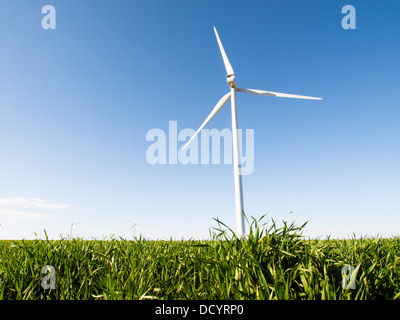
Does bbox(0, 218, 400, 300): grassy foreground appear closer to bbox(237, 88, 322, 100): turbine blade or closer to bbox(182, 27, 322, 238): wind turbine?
bbox(182, 27, 322, 238): wind turbine

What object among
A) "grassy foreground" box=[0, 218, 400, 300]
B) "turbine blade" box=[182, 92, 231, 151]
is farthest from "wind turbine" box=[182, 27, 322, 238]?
"grassy foreground" box=[0, 218, 400, 300]

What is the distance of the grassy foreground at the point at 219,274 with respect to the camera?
446cm

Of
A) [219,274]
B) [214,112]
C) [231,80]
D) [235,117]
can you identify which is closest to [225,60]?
[231,80]

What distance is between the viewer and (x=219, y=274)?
5020 mm

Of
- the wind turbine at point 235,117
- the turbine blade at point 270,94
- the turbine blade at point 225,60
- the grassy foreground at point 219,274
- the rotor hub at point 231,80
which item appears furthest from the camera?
the turbine blade at point 225,60

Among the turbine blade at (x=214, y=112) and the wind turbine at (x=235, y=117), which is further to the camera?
the turbine blade at (x=214, y=112)

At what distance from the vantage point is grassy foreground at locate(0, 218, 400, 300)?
4465 mm

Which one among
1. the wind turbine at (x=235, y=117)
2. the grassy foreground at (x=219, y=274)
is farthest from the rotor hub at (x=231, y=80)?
the grassy foreground at (x=219, y=274)

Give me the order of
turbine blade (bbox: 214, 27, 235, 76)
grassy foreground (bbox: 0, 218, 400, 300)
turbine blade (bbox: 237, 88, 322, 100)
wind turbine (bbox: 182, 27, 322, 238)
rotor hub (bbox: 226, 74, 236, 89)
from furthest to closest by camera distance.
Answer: turbine blade (bbox: 214, 27, 235, 76)
turbine blade (bbox: 237, 88, 322, 100)
rotor hub (bbox: 226, 74, 236, 89)
wind turbine (bbox: 182, 27, 322, 238)
grassy foreground (bbox: 0, 218, 400, 300)

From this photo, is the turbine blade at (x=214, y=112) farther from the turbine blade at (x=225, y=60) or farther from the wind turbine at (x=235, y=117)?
the turbine blade at (x=225, y=60)

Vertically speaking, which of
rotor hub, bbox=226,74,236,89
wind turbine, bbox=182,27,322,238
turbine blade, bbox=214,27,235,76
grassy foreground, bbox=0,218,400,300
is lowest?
grassy foreground, bbox=0,218,400,300

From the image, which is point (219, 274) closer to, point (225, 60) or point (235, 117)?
point (235, 117)

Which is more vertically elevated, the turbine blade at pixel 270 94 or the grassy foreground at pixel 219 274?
the turbine blade at pixel 270 94
